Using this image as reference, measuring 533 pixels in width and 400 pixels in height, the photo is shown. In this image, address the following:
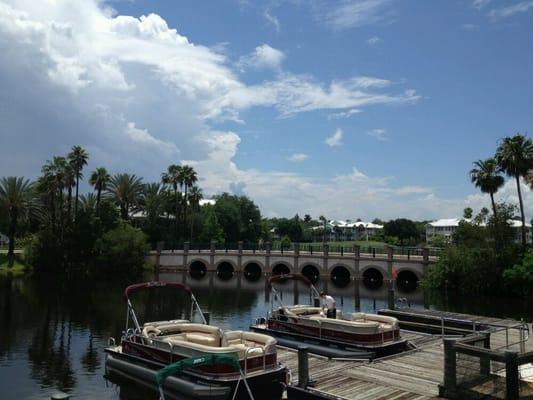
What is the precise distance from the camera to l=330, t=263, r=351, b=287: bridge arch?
74.7 meters

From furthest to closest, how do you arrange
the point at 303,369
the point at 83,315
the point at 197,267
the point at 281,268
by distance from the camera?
the point at 197,267
the point at 281,268
the point at 83,315
the point at 303,369

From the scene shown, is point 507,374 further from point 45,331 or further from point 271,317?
point 45,331

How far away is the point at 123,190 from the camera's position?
307 ft

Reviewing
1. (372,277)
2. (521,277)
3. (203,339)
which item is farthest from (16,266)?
(521,277)

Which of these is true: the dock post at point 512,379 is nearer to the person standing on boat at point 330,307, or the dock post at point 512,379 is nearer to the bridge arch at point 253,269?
the person standing on boat at point 330,307

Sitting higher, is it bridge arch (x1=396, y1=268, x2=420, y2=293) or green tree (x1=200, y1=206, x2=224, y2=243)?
green tree (x1=200, y1=206, x2=224, y2=243)

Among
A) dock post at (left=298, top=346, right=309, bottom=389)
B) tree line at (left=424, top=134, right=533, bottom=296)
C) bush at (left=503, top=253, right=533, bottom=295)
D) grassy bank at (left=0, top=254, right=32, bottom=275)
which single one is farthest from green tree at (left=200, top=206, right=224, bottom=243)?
dock post at (left=298, top=346, right=309, bottom=389)

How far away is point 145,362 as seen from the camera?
843 inches

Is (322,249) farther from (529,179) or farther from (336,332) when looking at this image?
(336,332)

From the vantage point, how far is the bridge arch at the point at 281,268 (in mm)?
81500

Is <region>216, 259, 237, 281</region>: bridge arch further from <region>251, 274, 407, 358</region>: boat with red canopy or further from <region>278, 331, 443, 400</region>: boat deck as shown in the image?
<region>278, 331, 443, 400</region>: boat deck

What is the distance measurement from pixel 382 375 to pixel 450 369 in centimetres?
326

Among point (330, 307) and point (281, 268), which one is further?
point (281, 268)

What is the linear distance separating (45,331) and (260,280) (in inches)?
1749
